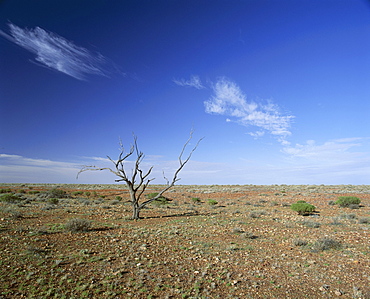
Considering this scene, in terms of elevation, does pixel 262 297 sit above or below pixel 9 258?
below

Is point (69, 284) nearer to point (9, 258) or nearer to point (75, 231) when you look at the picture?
point (9, 258)

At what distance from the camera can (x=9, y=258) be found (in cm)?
734

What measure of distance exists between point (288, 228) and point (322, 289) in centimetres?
828

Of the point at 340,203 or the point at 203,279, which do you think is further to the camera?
the point at 340,203

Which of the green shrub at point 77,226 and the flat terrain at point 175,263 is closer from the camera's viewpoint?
the flat terrain at point 175,263

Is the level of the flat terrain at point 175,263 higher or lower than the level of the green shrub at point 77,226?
lower

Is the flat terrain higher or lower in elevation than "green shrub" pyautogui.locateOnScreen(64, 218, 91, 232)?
lower

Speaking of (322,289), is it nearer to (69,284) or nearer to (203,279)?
(203,279)

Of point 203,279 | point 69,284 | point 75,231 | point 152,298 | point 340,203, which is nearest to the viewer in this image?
point 152,298

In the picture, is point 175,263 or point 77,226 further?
point 77,226

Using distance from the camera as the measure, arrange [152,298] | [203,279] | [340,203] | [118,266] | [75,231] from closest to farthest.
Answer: [152,298]
[203,279]
[118,266]
[75,231]
[340,203]

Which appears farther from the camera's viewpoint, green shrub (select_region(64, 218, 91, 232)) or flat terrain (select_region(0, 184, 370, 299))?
green shrub (select_region(64, 218, 91, 232))

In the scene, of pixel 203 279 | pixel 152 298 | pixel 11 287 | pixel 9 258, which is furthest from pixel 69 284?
pixel 203 279

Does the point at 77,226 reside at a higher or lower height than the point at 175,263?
higher
